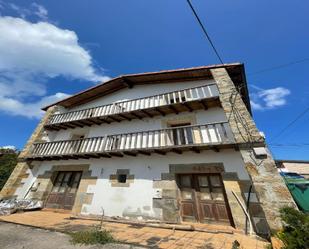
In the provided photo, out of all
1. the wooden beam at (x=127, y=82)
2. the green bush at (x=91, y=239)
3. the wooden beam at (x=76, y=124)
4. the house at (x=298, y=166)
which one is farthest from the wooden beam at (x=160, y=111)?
the house at (x=298, y=166)

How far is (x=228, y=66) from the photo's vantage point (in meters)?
7.98

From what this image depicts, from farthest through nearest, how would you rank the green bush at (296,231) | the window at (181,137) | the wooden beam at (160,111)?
the wooden beam at (160,111) < the window at (181,137) < the green bush at (296,231)

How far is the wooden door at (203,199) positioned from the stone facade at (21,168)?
9.64 m

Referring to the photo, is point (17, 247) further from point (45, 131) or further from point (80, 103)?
point (80, 103)

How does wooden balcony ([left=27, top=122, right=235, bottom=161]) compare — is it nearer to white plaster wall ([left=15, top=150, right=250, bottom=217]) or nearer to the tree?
white plaster wall ([left=15, top=150, right=250, bottom=217])

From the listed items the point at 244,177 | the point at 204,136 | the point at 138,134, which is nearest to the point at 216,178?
the point at 244,177

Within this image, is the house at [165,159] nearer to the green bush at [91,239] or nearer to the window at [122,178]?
the window at [122,178]

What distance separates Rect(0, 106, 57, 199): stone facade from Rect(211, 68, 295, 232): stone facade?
1188 centimetres

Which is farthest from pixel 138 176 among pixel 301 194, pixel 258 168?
pixel 301 194

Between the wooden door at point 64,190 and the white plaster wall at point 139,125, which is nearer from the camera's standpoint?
the white plaster wall at point 139,125

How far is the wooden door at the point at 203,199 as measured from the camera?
601cm

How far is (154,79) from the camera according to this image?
34.3ft

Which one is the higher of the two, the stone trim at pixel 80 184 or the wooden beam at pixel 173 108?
the wooden beam at pixel 173 108

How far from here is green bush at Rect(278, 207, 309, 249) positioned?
2938 mm
